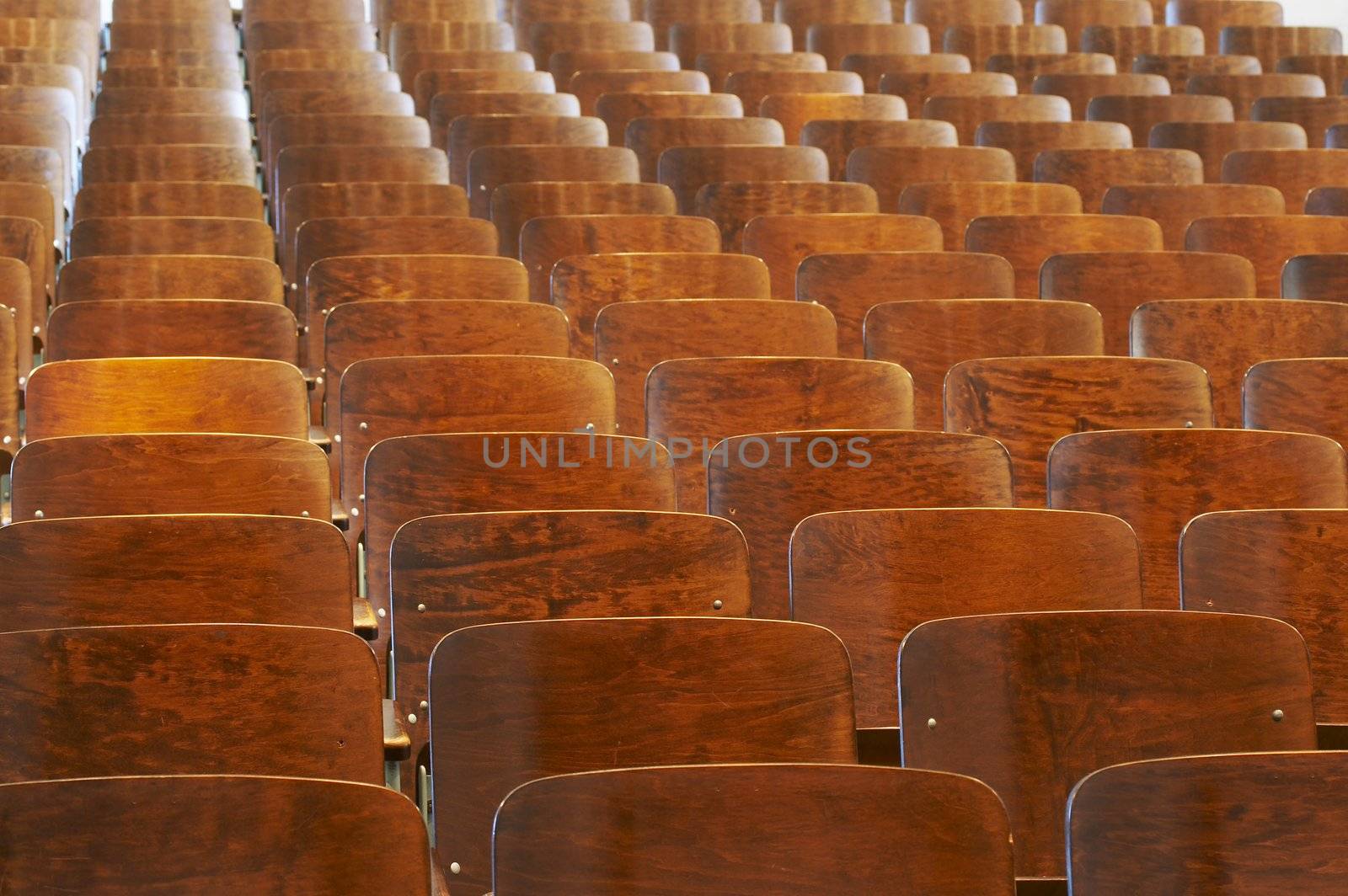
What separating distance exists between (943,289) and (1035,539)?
48 centimetres

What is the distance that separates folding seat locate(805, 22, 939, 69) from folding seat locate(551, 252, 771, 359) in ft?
3.09

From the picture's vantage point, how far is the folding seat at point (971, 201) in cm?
142

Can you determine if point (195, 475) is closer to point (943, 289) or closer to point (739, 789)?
point (739, 789)

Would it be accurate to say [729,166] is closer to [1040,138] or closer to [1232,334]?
[1040,138]

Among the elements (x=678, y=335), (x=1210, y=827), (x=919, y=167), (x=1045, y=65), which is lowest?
(x=1210, y=827)

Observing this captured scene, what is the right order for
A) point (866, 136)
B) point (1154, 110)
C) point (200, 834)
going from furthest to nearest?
point (1154, 110) < point (866, 136) < point (200, 834)

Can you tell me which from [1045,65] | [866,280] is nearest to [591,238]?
[866,280]

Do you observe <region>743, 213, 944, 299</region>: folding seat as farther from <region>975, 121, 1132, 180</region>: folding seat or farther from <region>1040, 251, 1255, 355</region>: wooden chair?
<region>975, 121, 1132, 180</region>: folding seat

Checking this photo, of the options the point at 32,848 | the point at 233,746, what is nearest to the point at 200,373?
the point at 233,746

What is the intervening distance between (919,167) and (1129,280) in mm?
356

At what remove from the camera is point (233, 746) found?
588 millimetres

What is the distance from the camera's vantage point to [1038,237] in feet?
4.30

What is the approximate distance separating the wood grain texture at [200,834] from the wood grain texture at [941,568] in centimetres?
29

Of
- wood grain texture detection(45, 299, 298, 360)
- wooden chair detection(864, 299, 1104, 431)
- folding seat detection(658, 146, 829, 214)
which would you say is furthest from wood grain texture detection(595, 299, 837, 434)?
folding seat detection(658, 146, 829, 214)
